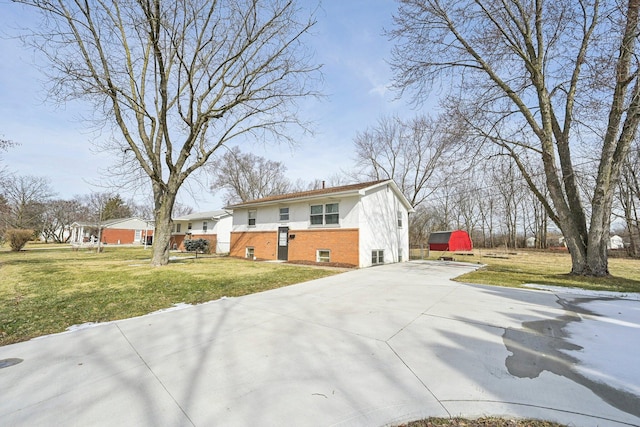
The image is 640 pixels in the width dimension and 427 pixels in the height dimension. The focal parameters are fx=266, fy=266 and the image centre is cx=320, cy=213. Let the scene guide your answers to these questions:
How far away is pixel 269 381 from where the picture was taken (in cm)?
261

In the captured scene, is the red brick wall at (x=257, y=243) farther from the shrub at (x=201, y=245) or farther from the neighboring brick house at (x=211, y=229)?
the shrub at (x=201, y=245)

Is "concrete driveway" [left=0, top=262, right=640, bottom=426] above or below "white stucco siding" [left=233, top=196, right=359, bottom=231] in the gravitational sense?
below

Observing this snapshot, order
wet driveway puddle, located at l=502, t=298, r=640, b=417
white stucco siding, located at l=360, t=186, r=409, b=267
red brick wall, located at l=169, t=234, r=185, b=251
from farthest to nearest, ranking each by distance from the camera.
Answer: red brick wall, located at l=169, t=234, r=185, b=251, white stucco siding, located at l=360, t=186, r=409, b=267, wet driveway puddle, located at l=502, t=298, r=640, b=417

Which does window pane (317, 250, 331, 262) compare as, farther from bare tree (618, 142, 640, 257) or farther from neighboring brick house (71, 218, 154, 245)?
neighboring brick house (71, 218, 154, 245)

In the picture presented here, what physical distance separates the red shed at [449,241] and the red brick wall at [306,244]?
17.9 metres

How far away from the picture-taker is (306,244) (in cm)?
1488

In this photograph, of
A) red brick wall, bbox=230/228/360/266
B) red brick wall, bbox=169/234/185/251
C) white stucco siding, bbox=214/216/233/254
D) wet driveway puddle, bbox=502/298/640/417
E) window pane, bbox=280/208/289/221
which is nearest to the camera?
wet driveway puddle, bbox=502/298/640/417

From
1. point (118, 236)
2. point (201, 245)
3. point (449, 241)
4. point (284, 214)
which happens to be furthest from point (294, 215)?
point (118, 236)

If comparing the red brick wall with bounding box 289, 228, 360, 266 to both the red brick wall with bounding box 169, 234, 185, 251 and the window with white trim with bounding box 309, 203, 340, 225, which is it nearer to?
the window with white trim with bounding box 309, 203, 340, 225

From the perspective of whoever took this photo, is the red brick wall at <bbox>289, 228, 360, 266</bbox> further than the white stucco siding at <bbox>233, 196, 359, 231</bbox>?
No

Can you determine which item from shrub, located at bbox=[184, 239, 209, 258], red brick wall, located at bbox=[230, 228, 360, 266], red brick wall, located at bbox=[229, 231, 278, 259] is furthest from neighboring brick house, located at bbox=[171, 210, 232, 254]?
red brick wall, located at bbox=[230, 228, 360, 266]

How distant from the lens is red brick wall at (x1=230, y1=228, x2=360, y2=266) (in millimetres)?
13156

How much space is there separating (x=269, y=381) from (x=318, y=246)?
1177 centimetres

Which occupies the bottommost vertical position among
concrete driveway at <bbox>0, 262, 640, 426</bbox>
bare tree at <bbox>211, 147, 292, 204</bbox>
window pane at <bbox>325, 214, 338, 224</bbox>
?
concrete driveway at <bbox>0, 262, 640, 426</bbox>
